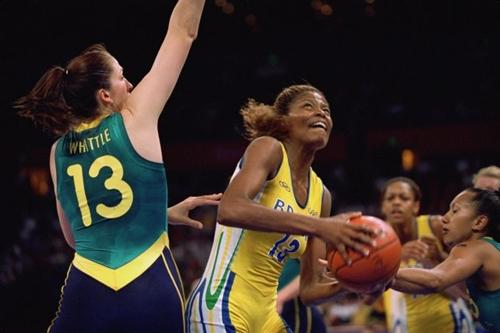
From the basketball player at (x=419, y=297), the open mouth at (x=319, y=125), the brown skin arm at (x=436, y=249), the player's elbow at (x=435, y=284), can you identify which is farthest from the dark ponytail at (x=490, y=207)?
the brown skin arm at (x=436, y=249)

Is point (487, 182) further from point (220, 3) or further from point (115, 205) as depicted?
point (220, 3)

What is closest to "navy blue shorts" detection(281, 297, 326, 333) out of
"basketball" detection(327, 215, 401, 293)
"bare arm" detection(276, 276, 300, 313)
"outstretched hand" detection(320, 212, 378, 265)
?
"bare arm" detection(276, 276, 300, 313)

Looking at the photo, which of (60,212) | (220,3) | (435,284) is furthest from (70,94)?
(220,3)

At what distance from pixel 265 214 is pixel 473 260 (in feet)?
4.55

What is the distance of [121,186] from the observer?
3.03 m

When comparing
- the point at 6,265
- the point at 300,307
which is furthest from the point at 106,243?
the point at 6,265

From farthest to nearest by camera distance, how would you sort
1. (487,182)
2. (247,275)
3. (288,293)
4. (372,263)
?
(288,293)
(487,182)
(247,275)
(372,263)

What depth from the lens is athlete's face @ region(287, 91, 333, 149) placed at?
12.9 ft

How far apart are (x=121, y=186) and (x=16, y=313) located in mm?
8083

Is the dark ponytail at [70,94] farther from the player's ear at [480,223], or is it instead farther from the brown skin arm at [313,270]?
the player's ear at [480,223]

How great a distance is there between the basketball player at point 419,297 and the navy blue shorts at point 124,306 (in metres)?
2.85

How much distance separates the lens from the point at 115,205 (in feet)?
9.95

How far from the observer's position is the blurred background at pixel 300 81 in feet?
51.4

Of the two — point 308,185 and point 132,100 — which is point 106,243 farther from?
point 308,185
